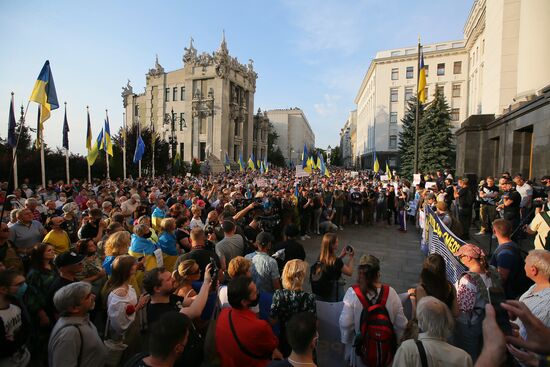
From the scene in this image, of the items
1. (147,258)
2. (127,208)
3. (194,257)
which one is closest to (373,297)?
(194,257)

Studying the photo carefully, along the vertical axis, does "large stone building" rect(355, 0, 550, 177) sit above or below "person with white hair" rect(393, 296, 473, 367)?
above

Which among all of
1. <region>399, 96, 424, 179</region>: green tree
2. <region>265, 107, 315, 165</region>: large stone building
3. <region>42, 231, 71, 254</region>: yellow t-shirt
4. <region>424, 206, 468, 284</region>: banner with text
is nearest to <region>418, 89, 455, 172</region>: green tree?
<region>399, 96, 424, 179</region>: green tree

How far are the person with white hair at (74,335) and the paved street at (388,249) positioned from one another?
16.9 ft

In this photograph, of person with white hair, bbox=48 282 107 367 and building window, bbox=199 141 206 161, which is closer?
person with white hair, bbox=48 282 107 367

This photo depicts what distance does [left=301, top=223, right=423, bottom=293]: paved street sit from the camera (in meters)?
7.02

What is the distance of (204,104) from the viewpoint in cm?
5466

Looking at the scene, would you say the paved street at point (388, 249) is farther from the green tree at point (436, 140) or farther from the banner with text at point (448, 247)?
the green tree at point (436, 140)

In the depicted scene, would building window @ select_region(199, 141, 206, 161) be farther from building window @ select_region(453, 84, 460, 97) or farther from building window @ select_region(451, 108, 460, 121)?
building window @ select_region(453, 84, 460, 97)

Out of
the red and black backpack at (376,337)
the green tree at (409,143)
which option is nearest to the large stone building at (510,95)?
the green tree at (409,143)

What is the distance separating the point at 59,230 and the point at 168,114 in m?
57.0

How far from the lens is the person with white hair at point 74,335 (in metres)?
2.38

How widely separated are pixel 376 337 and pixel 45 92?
1080 cm

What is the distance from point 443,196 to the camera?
1042cm

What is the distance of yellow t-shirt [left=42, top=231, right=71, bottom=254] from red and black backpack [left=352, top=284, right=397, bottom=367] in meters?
4.89
